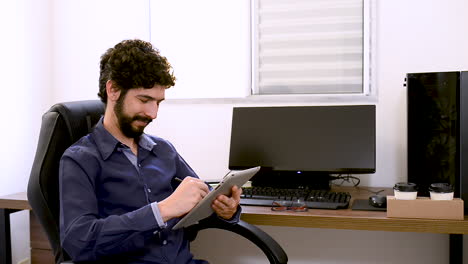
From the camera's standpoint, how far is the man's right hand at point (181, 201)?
51.7 inches

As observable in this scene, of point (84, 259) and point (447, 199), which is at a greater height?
point (447, 199)

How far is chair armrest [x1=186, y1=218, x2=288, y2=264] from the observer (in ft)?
4.83

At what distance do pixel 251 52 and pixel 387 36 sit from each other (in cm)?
69

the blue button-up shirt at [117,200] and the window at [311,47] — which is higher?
the window at [311,47]

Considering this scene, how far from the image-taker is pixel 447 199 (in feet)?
5.05

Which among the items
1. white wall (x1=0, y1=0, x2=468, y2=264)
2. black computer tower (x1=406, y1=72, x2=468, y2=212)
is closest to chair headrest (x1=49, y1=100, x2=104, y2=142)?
white wall (x1=0, y1=0, x2=468, y2=264)

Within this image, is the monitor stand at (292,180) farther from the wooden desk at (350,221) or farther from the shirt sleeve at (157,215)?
the shirt sleeve at (157,215)

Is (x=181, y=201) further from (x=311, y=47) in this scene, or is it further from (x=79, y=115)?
(x=311, y=47)

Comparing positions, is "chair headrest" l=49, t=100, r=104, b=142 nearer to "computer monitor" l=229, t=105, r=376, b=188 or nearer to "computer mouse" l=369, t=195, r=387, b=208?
"computer monitor" l=229, t=105, r=376, b=188

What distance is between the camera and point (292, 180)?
2121 millimetres

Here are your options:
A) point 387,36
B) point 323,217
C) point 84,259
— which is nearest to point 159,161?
point 84,259

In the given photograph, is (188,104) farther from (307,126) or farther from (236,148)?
(307,126)

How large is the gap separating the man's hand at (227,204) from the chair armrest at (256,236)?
50mm

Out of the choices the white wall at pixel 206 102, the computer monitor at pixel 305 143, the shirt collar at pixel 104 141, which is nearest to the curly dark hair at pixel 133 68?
the shirt collar at pixel 104 141
